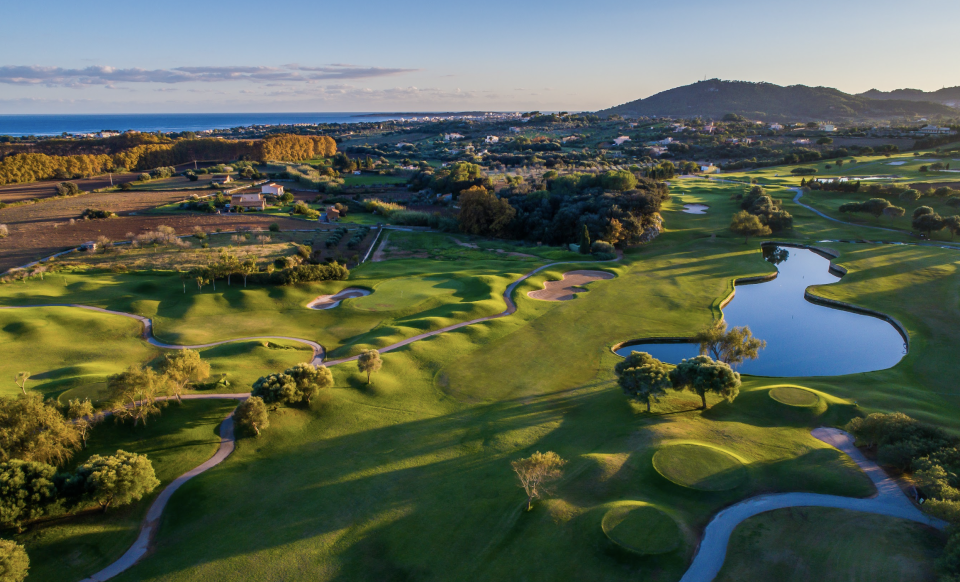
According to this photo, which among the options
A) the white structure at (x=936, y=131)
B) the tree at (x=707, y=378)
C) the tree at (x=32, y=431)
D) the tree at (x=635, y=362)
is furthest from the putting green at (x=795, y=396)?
the white structure at (x=936, y=131)

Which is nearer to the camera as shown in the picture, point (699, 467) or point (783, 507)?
point (783, 507)

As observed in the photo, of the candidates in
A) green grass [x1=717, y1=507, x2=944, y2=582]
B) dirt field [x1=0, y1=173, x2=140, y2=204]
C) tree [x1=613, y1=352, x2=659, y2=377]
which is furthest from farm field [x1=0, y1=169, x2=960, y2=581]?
dirt field [x1=0, y1=173, x2=140, y2=204]

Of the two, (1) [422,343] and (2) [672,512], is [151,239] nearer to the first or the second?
(1) [422,343]

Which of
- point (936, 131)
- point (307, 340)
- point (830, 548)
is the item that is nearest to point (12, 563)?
point (307, 340)

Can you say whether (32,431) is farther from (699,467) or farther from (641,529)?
(699,467)

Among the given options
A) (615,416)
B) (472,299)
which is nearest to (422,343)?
(472,299)

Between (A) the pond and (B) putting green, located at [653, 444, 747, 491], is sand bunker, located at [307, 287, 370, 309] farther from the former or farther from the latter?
(B) putting green, located at [653, 444, 747, 491]
